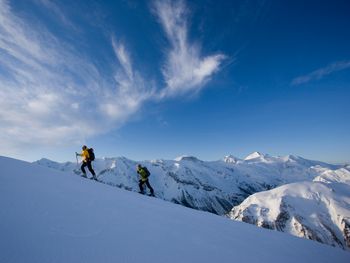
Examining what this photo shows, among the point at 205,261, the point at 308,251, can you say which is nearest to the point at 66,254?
the point at 205,261

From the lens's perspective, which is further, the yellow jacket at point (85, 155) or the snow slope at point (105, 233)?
the yellow jacket at point (85, 155)

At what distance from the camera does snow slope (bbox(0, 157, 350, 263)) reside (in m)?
4.14

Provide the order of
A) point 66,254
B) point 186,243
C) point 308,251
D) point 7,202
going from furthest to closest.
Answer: point 308,251 → point 186,243 → point 7,202 → point 66,254

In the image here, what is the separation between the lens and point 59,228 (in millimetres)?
4867

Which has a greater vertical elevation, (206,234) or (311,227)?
(206,234)

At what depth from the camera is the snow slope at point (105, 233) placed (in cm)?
414

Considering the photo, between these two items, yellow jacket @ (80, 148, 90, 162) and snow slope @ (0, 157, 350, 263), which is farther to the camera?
yellow jacket @ (80, 148, 90, 162)

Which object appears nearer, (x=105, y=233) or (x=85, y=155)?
(x=105, y=233)

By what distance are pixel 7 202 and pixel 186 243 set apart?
4.72m

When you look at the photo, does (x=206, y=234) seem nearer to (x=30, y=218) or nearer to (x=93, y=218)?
(x=93, y=218)

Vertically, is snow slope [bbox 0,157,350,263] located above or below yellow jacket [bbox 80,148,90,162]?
below

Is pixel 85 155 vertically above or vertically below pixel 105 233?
above

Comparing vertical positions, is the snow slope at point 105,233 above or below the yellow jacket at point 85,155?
below

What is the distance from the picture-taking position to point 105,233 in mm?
5211
